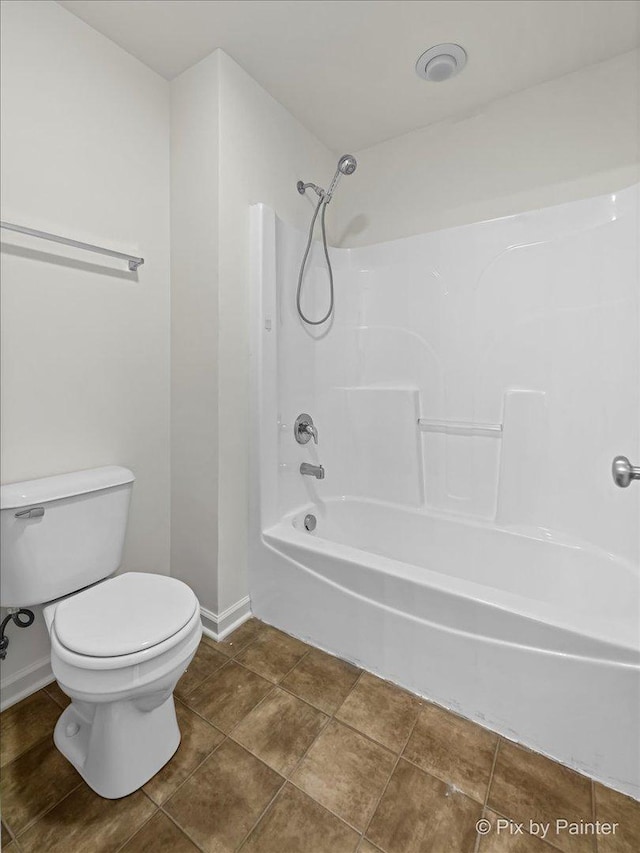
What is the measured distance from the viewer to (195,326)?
1.72 m

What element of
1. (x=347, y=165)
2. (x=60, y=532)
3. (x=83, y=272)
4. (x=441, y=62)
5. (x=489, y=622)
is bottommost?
(x=489, y=622)

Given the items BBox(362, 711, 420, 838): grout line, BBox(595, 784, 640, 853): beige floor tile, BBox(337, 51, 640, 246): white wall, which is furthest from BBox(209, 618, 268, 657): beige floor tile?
BBox(337, 51, 640, 246): white wall

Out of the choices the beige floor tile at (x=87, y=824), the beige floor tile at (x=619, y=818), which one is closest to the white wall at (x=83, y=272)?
the beige floor tile at (x=87, y=824)

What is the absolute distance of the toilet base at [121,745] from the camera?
43.1 inches

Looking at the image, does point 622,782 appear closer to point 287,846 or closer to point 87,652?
point 287,846

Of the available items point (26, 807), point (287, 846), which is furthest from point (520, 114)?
point (26, 807)

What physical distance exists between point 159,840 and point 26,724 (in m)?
0.64

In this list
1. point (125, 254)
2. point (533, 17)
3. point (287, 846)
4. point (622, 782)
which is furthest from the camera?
point (125, 254)

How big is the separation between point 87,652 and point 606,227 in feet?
7.57

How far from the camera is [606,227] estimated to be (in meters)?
1.63

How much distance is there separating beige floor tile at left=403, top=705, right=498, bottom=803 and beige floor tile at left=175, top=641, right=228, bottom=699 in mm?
770

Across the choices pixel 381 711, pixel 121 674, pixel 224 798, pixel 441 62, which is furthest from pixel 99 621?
pixel 441 62

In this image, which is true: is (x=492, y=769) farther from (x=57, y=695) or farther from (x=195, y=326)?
(x=195, y=326)

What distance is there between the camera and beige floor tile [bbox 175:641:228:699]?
1481 mm
